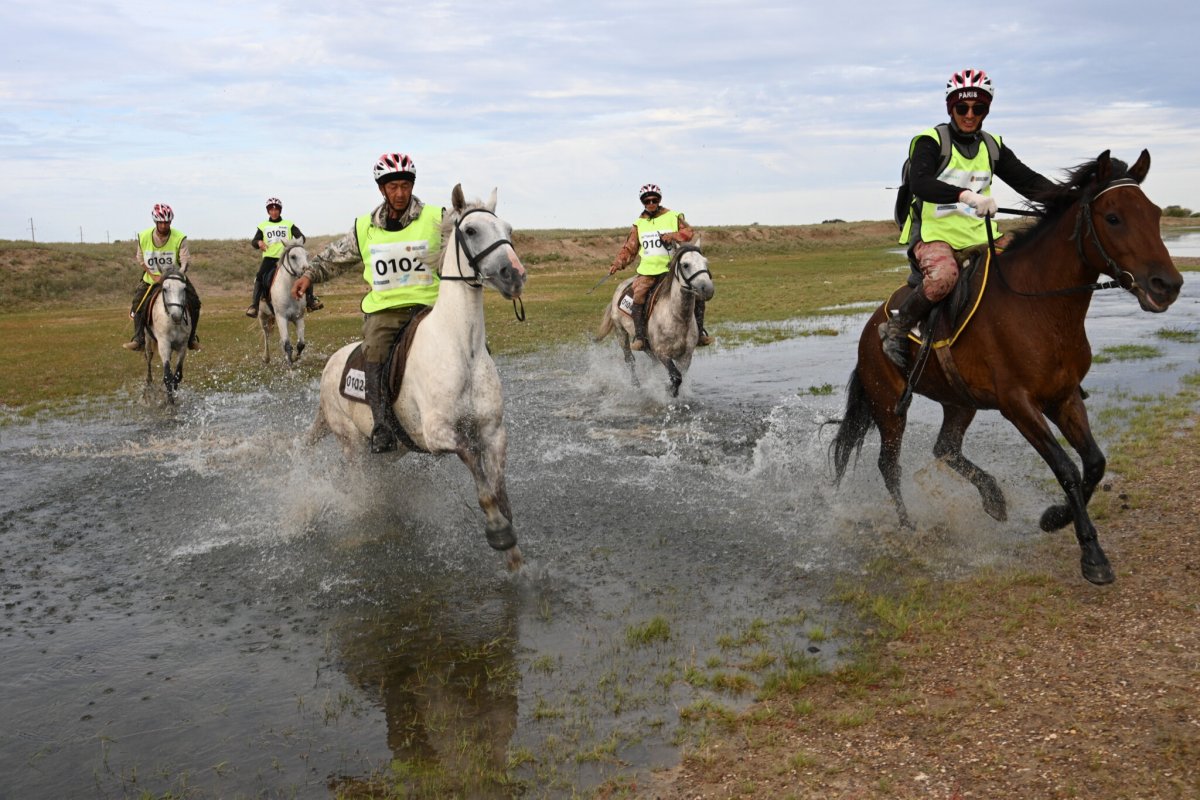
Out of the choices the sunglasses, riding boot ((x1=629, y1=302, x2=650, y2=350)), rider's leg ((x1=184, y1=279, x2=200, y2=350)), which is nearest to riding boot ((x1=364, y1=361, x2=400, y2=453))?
the sunglasses

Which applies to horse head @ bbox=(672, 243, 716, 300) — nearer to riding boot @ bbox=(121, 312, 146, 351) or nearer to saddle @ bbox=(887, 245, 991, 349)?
saddle @ bbox=(887, 245, 991, 349)

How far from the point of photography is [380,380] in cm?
809

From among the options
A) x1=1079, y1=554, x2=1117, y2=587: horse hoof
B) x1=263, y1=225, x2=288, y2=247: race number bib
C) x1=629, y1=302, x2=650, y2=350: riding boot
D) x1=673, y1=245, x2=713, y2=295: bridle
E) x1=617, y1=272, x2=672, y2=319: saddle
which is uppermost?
x1=263, y1=225, x2=288, y2=247: race number bib

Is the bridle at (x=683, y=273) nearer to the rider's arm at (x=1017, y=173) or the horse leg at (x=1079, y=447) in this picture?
the rider's arm at (x=1017, y=173)

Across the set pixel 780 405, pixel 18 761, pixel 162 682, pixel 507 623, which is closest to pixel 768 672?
pixel 507 623

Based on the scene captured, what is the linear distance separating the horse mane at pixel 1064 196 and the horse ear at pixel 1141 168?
0.04 meters

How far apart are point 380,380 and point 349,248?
1.44m

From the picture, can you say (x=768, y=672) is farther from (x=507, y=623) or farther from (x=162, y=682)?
(x=162, y=682)

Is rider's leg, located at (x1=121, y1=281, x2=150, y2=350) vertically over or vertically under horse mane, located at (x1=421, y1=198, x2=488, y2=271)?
under

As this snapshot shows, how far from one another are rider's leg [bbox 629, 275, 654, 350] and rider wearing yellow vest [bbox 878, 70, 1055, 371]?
7832 millimetres

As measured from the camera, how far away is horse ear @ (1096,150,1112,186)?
21.6 feet

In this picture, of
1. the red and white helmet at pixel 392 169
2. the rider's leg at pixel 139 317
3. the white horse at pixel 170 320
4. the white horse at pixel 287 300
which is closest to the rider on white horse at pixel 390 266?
the red and white helmet at pixel 392 169

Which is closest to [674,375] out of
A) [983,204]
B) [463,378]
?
[463,378]

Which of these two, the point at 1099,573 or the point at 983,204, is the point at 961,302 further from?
the point at 1099,573
